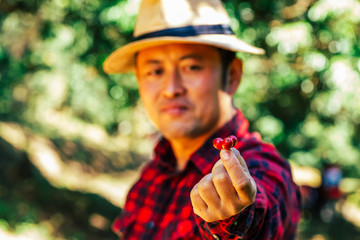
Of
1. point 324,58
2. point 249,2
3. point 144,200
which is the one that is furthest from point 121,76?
point 144,200

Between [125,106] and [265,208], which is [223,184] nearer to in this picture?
[265,208]

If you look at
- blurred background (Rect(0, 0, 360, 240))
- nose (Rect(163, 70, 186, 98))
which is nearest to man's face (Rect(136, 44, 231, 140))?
nose (Rect(163, 70, 186, 98))

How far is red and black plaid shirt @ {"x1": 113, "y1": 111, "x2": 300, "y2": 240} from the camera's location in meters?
1.23

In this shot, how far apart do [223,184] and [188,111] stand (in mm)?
898

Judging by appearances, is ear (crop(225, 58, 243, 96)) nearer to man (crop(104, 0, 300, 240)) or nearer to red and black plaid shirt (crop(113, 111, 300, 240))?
man (crop(104, 0, 300, 240))

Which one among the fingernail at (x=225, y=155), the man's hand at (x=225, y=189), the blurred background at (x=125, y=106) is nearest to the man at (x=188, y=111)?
the man's hand at (x=225, y=189)

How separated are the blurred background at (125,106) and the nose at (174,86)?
6.62 ft

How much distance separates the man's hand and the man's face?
82 centimetres

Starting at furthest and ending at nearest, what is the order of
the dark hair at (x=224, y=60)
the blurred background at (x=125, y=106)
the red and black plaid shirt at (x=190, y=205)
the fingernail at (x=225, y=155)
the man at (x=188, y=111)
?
1. the blurred background at (x=125, y=106)
2. the dark hair at (x=224, y=60)
3. the man at (x=188, y=111)
4. the red and black plaid shirt at (x=190, y=205)
5. the fingernail at (x=225, y=155)

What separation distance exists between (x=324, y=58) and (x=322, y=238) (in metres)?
4.30

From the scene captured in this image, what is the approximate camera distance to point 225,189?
953 mm

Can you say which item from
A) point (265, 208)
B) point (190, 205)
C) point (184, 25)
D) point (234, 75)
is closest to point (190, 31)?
point (184, 25)

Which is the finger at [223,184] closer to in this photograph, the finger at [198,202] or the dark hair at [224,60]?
the finger at [198,202]

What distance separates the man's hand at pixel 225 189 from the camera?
921 millimetres
